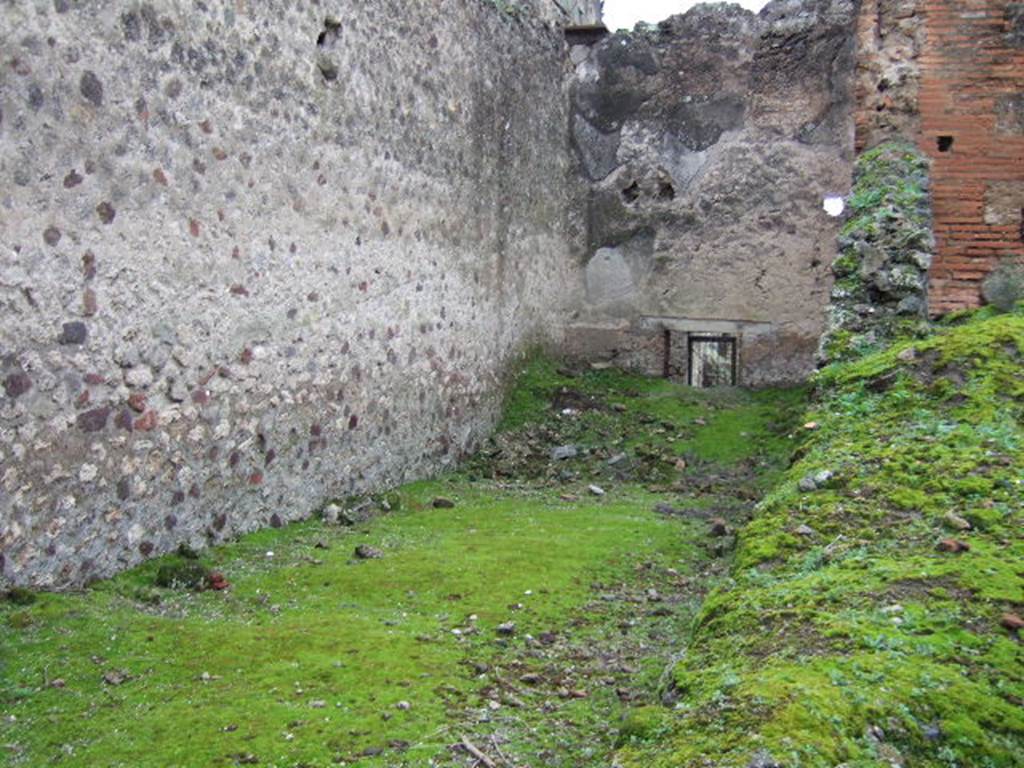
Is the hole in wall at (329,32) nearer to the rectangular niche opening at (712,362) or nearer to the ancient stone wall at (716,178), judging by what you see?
the ancient stone wall at (716,178)

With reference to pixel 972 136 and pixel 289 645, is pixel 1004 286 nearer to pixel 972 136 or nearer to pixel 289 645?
pixel 972 136

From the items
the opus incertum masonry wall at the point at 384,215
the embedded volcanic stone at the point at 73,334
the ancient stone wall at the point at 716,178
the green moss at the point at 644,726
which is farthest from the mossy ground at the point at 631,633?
the ancient stone wall at the point at 716,178

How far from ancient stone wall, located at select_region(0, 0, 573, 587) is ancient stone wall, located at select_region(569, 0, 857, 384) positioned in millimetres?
2378

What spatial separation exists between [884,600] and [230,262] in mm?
4352

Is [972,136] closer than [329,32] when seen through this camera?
No

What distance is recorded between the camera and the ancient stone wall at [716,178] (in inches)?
460

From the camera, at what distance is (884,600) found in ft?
10.8

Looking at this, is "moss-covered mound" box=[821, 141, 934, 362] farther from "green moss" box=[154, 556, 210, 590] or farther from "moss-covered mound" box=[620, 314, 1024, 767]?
"green moss" box=[154, 556, 210, 590]

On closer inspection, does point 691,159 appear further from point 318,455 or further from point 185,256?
point 185,256

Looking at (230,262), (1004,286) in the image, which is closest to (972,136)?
(1004,286)

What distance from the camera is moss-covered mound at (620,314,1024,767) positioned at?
2666mm

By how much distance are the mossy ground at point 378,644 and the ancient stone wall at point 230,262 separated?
44cm

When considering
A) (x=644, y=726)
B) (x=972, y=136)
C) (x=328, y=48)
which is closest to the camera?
(x=644, y=726)

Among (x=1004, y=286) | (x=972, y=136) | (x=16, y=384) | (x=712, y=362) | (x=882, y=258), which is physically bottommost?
(x=712, y=362)
